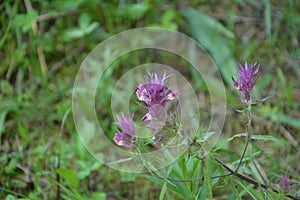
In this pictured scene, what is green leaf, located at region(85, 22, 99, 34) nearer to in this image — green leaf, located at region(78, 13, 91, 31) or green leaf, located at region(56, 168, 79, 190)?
green leaf, located at region(78, 13, 91, 31)

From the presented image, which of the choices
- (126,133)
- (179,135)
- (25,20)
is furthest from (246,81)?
(25,20)

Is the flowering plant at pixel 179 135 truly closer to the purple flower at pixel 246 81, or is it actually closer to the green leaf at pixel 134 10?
the purple flower at pixel 246 81

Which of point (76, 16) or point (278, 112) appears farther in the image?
point (76, 16)

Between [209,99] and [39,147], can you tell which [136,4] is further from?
[39,147]

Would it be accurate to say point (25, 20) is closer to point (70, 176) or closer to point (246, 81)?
point (70, 176)

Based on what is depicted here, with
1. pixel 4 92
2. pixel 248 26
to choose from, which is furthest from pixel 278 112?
pixel 4 92

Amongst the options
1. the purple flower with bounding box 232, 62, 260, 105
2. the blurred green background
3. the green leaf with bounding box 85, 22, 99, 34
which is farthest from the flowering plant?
the green leaf with bounding box 85, 22, 99, 34

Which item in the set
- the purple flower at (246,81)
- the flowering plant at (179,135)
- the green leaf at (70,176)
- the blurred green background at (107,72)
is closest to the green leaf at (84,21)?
the blurred green background at (107,72)
